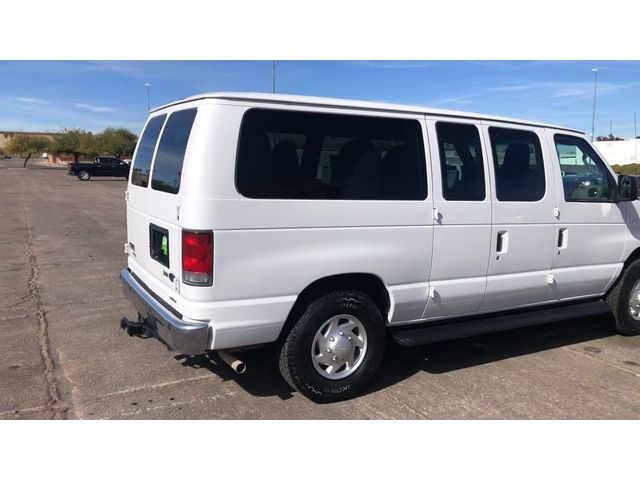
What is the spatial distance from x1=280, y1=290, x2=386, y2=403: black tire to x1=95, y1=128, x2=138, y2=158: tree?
255 ft

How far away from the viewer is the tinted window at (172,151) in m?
3.70

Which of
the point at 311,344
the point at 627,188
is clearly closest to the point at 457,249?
the point at 311,344

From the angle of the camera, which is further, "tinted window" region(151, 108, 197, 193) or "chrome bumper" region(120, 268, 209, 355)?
"tinted window" region(151, 108, 197, 193)

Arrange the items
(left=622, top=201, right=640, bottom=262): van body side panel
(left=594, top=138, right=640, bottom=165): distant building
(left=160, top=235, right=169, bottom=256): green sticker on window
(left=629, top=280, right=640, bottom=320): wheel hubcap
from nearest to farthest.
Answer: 1. (left=160, top=235, right=169, bottom=256): green sticker on window
2. (left=622, top=201, right=640, bottom=262): van body side panel
3. (left=629, top=280, right=640, bottom=320): wheel hubcap
4. (left=594, top=138, right=640, bottom=165): distant building

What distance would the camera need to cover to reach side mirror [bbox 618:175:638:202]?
5.30m

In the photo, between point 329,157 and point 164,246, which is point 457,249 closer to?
point 329,157

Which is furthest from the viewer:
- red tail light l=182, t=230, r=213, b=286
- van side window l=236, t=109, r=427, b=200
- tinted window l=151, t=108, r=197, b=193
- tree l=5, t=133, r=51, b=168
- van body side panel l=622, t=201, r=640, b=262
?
tree l=5, t=133, r=51, b=168

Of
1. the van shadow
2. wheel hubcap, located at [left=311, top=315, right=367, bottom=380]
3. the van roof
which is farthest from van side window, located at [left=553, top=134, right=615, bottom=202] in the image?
wheel hubcap, located at [left=311, top=315, right=367, bottom=380]

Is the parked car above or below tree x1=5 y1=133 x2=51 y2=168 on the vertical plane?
below

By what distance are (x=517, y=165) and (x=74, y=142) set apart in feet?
283

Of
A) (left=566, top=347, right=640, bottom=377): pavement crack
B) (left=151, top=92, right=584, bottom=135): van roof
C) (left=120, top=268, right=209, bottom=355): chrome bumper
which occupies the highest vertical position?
(left=151, top=92, right=584, bottom=135): van roof

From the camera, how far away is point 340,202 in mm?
3807

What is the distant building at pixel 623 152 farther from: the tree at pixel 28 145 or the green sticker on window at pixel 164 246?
the tree at pixel 28 145

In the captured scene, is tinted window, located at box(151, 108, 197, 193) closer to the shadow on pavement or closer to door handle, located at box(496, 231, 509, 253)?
the shadow on pavement
